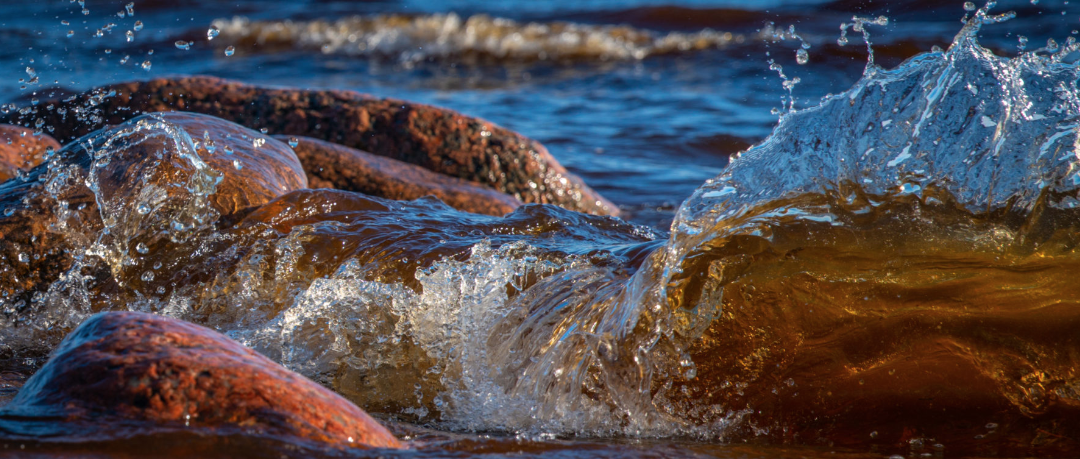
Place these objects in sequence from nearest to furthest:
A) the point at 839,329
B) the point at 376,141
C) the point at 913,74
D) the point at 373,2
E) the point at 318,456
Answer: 1. the point at 318,456
2. the point at 839,329
3. the point at 913,74
4. the point at 376,141
5. the point at 373,2

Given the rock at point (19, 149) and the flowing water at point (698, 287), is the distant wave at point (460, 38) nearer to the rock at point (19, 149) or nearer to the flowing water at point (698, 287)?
the rock at point (19, 149)

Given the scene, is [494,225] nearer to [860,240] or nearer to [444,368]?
[444,368]

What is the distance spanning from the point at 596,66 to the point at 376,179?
6629 mm

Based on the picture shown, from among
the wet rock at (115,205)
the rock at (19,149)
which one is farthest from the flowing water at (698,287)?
the rock at (19,149)

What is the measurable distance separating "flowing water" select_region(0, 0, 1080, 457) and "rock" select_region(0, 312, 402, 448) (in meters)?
0.06

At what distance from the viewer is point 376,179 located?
4.62 m

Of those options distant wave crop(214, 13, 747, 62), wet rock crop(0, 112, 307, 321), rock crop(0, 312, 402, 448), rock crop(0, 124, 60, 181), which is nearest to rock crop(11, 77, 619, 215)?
rock crop(0, 124, 60, 181)

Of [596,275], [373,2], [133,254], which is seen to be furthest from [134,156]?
[373,2]

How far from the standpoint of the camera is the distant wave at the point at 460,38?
37.9ft

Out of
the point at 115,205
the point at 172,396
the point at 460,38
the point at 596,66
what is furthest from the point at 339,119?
the point at 460,38

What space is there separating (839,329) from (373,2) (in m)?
13.7

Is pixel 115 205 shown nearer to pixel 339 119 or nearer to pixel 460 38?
pixel 339 119

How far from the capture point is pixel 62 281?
10.3 ft

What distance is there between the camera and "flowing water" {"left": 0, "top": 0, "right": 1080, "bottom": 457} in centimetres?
233
